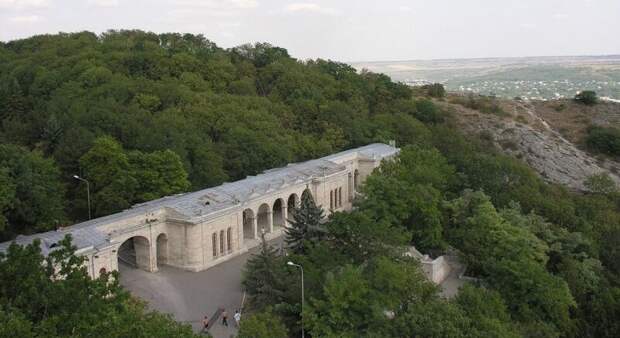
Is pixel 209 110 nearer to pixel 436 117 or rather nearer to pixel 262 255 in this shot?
pixel 262 255

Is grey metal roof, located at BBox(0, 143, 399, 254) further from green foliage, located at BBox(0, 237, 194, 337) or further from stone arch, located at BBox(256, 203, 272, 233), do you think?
green foliage, located at BBox(0, 237, 194, 337)

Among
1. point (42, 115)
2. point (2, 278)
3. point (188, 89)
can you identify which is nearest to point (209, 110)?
point (188, 89)

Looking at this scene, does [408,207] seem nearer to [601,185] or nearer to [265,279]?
[265,279]

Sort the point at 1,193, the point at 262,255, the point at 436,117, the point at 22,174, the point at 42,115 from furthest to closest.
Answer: the point at 436,117
the point at 42,115
the point at 22,174
the point at 1,193
the point at 262,255

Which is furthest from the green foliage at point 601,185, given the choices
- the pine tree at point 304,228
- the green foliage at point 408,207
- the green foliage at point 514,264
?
the pine tree at point 304,228

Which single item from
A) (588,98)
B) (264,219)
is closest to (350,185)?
(264,219)

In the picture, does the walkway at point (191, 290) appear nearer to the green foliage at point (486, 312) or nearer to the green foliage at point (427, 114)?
the green foliage at point (486, 312)
